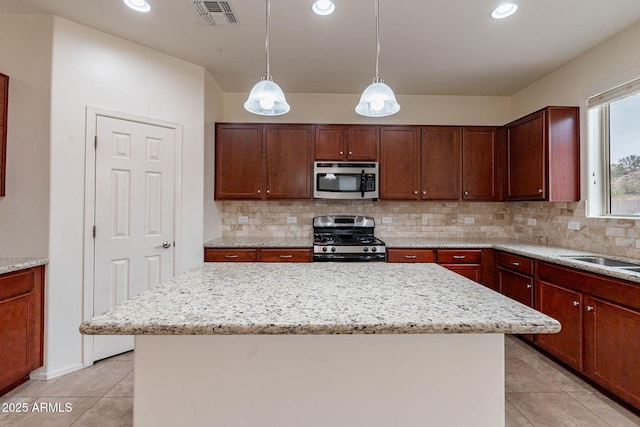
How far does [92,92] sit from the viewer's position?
2.49 meters

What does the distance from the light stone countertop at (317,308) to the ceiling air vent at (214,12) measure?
1878 mm

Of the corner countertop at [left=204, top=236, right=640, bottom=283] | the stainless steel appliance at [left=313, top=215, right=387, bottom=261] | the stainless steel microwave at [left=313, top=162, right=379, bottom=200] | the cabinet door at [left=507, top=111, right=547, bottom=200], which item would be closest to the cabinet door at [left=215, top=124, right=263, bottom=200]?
the corner countertop at [left=204, top=236, right=640, bottom=283]

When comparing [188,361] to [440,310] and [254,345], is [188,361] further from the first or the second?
[440,310]

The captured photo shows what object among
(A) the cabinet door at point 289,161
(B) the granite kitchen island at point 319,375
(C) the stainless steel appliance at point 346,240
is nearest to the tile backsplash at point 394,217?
(C) the stainless steel appliance at point 346,240

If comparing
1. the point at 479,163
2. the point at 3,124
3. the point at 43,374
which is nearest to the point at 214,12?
the point at 3,124

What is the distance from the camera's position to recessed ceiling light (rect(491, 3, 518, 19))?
2156 millimetres

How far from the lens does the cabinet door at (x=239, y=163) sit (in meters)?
3.51

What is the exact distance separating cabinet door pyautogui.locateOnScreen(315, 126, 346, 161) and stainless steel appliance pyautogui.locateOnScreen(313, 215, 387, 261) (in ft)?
2.45

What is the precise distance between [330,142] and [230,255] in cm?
168

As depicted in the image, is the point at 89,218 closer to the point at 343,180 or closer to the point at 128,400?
the point at 128,400

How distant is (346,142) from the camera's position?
3.55 metres

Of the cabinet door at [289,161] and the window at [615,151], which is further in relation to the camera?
the cabinet door at [289,161]

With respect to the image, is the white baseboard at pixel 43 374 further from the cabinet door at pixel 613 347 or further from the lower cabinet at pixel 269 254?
the cabinet door at pixel 613 347

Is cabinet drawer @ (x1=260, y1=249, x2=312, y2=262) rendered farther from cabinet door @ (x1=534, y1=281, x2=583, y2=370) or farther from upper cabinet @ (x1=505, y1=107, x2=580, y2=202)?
upper cabinet @ (x1=505, y1=107, x2=580, y2=202)
